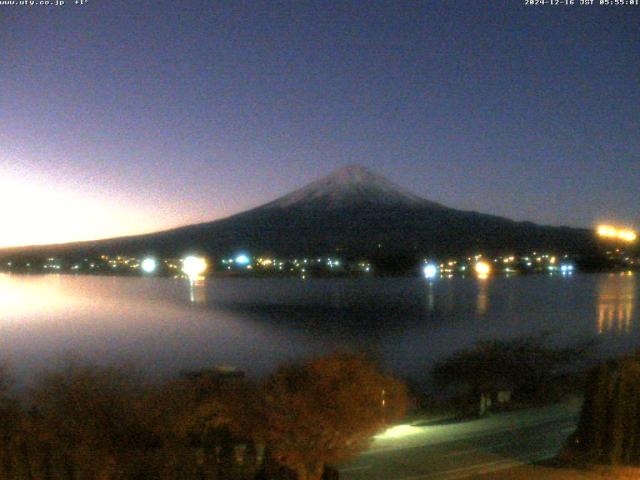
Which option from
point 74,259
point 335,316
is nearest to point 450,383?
point 335,316

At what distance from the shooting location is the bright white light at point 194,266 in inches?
2756

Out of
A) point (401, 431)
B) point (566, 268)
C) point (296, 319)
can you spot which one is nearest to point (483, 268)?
point (566, 268)

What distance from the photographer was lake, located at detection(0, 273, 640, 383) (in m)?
34.2

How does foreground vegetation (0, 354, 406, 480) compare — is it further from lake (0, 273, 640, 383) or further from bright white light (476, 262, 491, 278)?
bright white light (476, 262, 491, 278)

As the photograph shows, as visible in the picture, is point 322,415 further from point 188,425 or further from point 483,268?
point 483,268

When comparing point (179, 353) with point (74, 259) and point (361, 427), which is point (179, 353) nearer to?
point (361, 427)

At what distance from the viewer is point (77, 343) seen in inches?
1481

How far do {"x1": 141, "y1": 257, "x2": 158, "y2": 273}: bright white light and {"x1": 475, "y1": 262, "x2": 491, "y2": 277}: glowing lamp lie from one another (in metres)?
26.3

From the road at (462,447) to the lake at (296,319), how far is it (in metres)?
4.71

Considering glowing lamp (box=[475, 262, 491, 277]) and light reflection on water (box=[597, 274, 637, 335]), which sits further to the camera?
glowing lamp (box=[475, 262, 491, 277])

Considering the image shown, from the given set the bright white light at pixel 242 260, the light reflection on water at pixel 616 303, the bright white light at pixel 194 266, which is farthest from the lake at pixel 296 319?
the bright white light at pixel 242 260

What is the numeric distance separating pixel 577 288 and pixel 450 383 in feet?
136

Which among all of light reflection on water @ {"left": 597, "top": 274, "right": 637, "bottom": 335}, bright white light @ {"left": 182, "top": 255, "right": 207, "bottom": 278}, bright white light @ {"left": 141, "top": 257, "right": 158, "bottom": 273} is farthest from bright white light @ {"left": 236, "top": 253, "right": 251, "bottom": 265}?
light reflection on water @ {"left": 597, "top": 274, "right": 637, "bottom": 335}

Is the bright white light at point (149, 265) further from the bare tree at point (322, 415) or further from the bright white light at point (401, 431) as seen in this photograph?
the bare tree at point (322, 415)
